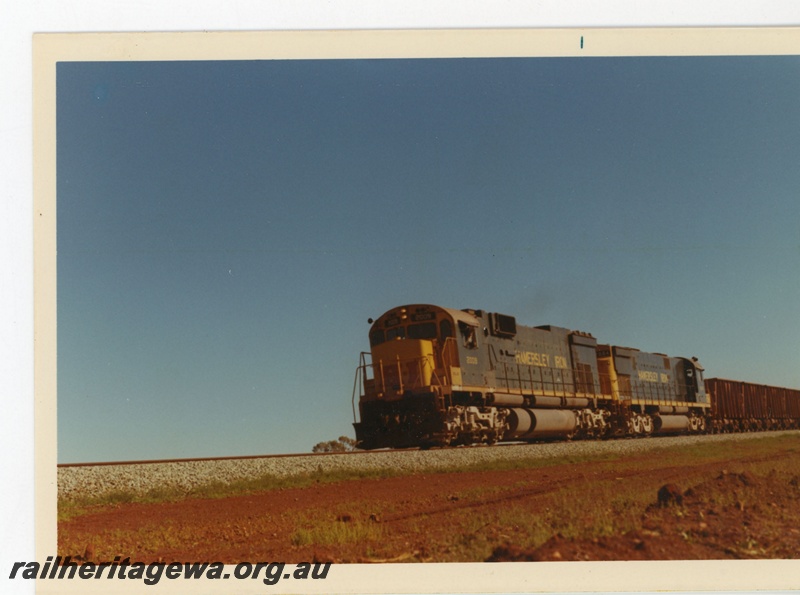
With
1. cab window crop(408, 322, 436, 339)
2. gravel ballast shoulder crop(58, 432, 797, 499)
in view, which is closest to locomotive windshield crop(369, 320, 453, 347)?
cab window crop(408, 322, 436, 339)

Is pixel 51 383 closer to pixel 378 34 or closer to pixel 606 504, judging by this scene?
pixel 378 34

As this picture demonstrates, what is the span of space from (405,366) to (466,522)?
532cm

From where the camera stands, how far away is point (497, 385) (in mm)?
13453

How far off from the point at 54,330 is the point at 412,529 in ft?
14.7

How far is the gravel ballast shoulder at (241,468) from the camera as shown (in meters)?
9.57

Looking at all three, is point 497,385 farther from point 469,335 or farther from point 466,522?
point 466,522

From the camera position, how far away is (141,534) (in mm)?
7508
